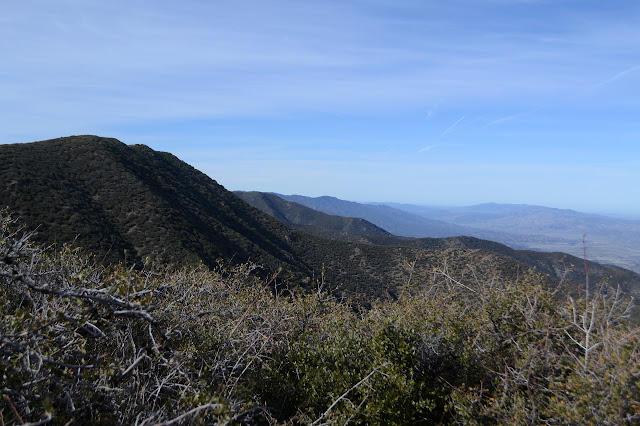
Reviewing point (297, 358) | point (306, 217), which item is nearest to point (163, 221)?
point (297, 358)

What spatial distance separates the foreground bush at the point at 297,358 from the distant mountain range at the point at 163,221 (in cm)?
1114

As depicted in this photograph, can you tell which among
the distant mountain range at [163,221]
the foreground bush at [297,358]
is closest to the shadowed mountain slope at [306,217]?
the distant mountain range at [163,221]

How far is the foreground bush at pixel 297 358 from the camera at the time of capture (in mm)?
2906

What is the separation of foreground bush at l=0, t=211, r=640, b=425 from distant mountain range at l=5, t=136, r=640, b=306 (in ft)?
36.6

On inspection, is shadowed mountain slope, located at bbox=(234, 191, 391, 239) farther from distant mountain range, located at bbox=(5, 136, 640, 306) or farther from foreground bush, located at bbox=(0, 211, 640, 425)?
foreground bush, located at bbox=(0, 211, 640, 425)

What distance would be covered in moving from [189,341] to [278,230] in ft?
141

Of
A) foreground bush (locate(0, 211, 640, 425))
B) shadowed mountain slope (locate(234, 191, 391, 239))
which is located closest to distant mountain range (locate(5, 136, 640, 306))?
foreground bush (locate(0, 211, 640, 425))

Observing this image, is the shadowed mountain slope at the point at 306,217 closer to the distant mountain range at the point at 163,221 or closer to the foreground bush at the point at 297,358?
the distant mountain range at the point at 163,221

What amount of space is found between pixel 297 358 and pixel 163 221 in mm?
29639

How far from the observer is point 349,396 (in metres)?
5.67

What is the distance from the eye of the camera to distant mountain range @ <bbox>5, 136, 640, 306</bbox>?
86.3 feet

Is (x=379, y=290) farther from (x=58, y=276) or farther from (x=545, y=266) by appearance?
(x=545, y=266)

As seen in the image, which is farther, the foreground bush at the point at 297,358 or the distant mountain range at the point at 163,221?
the distant mountain range at the point at 163,221

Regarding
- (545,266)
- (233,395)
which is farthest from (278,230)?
A: (545,266)
